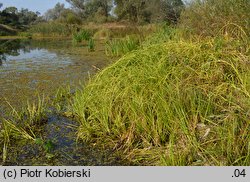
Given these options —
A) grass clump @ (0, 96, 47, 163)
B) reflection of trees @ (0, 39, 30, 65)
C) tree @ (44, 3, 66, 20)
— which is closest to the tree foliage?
tree @ (44, 3, 66, 20)

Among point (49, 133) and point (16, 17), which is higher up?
point (16, 17)

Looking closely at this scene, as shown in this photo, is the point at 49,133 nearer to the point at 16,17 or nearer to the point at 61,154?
the point at 61,154

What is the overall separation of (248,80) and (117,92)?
1.34 metres

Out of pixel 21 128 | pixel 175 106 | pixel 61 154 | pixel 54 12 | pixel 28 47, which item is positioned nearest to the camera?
pixel 175 106

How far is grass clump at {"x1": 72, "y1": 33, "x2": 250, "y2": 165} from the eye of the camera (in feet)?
7.95

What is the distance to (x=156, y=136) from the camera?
282cm

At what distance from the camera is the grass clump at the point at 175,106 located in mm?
2422

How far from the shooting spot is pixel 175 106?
2740 millimetres

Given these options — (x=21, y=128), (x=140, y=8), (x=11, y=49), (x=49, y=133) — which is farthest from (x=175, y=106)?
(x=140, y=8)

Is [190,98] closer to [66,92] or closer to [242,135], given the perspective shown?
[242,135]

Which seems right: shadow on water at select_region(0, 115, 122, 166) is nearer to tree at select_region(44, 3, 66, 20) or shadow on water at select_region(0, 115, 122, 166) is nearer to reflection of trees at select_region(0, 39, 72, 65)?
reflection of trees at select_region(0, 39, 72, 65)

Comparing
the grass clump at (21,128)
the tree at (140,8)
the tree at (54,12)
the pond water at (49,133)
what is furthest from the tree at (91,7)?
the grass clump at (21,128)

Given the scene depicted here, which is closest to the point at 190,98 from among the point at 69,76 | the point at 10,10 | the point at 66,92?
the point at 66,92

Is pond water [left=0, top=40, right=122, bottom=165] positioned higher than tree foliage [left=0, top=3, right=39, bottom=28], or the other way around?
tree foliage [left=0, top=3, right=39, bottom=28]
